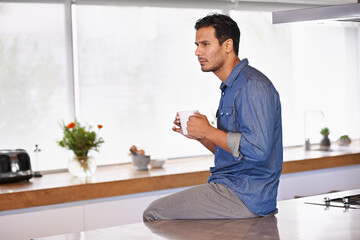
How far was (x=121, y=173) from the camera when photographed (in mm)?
3525

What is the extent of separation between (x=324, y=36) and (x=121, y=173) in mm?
2212

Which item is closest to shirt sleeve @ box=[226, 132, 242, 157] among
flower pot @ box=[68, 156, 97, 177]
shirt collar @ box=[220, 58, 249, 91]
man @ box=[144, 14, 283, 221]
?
man @ box=[144, 14, 283, 221]

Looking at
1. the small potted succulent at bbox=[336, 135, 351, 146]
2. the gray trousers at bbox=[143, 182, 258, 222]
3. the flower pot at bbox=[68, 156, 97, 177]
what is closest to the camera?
the gray trousers at bbox=[143, 182, 258, 222]

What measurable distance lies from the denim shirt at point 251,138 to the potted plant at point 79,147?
51.0 inches

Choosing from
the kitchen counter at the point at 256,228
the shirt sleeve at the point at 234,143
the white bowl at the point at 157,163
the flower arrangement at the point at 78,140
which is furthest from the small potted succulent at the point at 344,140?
the shirt sleeve at the point at 234,143

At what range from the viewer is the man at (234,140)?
2039mm

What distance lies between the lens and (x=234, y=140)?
2.03 metres

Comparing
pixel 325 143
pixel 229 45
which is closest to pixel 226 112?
pixel 229 45

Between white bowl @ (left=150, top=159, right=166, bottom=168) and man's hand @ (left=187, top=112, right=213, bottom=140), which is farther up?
man's hand @ (left=187, top=112, right=213, bottom=140)

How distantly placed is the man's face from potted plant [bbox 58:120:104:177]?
4.51 ft

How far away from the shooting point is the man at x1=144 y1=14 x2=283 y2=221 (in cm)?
→ 204

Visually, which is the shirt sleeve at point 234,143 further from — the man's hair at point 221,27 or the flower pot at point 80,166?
the flower pot at point 80,166

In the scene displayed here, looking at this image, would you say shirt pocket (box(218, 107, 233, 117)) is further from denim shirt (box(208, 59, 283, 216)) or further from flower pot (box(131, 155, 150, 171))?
flower pot (box(131, 155, 150, 171))

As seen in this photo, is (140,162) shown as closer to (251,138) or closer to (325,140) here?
(325,140)
